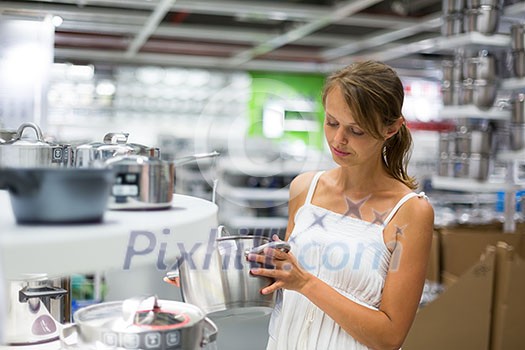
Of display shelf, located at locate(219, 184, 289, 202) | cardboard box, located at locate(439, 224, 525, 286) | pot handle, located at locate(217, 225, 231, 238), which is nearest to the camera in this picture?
pot handle, located at locate(217, 225, 231, 238)

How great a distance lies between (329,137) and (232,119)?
11510 millimetres

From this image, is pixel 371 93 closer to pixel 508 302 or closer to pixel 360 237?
pixel 360 237

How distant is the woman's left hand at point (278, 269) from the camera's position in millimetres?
1415

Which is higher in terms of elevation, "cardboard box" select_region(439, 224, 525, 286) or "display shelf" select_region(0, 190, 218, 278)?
"display shelf" select_region(0, 190, 218, 278)

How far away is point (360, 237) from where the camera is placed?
1.77m

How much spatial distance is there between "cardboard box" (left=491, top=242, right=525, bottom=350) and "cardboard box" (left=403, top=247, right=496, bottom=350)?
0.12 feet

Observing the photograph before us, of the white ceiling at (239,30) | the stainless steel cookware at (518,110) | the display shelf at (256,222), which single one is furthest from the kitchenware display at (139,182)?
the display shelf at (256,222)

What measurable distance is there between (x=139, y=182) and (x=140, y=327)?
25 centimetres

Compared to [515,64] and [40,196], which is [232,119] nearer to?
[515,64]

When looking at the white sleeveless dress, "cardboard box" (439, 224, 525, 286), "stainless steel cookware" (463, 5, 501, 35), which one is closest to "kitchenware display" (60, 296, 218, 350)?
the white sleeveless dress

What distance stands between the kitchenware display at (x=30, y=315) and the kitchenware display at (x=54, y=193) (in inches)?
25.7

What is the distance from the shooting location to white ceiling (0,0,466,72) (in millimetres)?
7105

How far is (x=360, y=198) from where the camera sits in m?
1.86

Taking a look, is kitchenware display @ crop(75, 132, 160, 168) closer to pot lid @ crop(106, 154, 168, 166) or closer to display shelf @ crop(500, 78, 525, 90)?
pot lid @ crop(106, 154, 168, 166)
